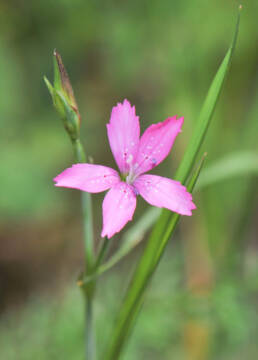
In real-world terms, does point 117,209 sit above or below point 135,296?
above

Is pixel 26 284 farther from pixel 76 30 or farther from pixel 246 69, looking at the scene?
pixel 246 69

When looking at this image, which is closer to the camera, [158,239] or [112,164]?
[158,239]

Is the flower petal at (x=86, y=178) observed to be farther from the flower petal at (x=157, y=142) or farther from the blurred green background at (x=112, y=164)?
the blurred green background at (x=112, y=164)

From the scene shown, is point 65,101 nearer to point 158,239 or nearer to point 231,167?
point 158,239

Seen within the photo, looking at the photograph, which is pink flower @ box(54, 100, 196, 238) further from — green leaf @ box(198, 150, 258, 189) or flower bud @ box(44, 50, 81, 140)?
green leaf @ box(198, 150, 258, 189)

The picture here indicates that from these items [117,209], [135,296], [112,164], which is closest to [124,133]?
[117,209]

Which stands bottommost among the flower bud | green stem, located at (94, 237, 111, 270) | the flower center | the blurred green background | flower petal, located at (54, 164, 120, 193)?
the blurred green background

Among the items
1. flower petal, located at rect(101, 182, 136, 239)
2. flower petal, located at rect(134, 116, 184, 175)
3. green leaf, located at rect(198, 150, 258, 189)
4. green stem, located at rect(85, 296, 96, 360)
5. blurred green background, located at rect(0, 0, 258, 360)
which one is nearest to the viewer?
flower petal, located at rect(101, 182, 136, 239)

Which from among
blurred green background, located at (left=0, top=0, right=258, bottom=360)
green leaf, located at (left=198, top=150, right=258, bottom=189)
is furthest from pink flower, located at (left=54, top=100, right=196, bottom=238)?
blurred green background, located at (left=0, top=0, right=258, bottom=360)
